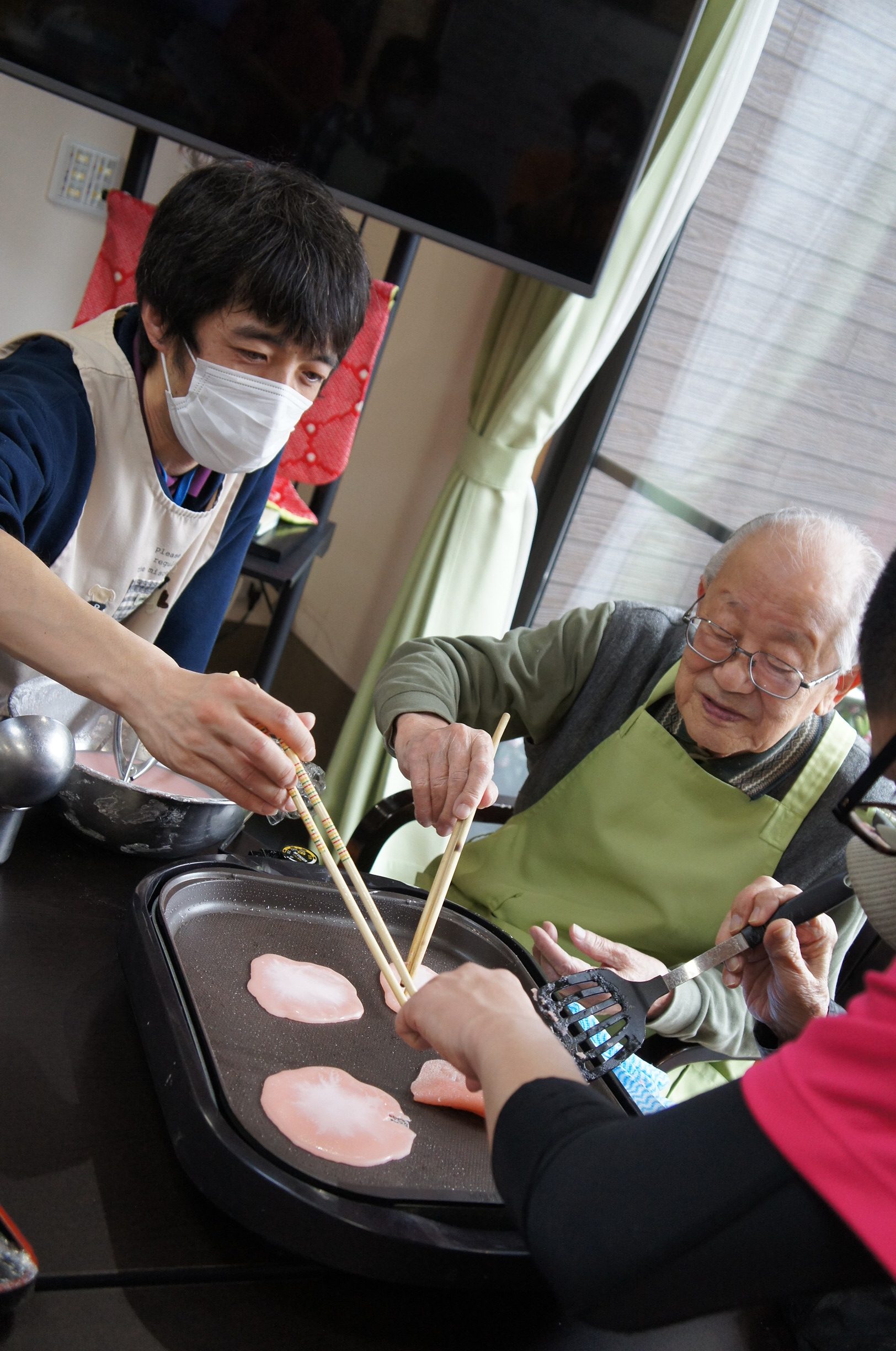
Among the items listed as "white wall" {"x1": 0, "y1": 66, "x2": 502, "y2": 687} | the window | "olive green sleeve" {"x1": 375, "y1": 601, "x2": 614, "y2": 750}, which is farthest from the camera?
"white wall" {"x1": 0, "y1": 66, "x2": 502, "y2": 687}

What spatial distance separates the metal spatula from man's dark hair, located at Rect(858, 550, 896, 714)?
0.49 m

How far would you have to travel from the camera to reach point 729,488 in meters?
2.79

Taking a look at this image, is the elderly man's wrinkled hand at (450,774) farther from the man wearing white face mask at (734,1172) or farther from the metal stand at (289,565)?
the metal stand at (289,565)

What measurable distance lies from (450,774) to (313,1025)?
1.42 feet

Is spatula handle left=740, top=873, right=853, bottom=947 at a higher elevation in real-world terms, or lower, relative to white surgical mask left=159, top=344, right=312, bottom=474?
lower

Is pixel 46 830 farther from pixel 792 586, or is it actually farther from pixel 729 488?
pixel 729 488

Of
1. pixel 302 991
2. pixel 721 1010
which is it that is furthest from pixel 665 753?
pixel 302 991

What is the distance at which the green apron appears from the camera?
5.25ft

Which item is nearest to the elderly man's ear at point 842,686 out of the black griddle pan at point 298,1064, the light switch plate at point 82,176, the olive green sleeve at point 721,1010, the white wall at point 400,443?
the olive green sleeve at point 721,1010

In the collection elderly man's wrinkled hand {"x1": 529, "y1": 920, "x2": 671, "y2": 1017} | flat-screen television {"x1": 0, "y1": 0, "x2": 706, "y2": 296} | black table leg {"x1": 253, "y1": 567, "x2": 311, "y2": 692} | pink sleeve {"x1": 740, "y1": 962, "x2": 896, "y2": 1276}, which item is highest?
flat-screen television {"x1": 0, "y1": 0, "x2": 706, "y2": 296}

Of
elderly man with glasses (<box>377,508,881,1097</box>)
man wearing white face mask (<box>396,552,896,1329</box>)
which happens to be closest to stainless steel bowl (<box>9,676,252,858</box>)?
elderly man with glasses (<box>377,508,881,1097</box>)

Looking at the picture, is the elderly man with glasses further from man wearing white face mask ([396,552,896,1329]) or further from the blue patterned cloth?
man wearing white face mask ([396,552,896,1329])

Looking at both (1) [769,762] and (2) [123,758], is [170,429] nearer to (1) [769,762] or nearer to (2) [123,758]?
(2) [123,758]

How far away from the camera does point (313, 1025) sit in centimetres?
101
